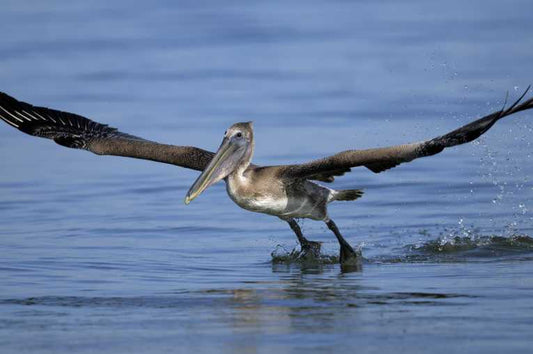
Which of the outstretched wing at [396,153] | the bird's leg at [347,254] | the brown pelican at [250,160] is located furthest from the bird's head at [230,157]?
the bird's leg at [347,254]

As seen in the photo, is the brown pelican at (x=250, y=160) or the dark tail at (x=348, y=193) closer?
the brown pelican at (x=250, y=160)

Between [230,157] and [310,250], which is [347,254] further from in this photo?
[230,157]

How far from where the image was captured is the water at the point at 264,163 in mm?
8984

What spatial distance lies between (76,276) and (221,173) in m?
1.61

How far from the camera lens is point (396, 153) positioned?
11352 mm

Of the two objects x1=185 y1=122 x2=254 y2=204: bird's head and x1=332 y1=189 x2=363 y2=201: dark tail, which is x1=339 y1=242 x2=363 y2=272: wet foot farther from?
x1=185 y1=122 x2=254 y2=204: bird's head

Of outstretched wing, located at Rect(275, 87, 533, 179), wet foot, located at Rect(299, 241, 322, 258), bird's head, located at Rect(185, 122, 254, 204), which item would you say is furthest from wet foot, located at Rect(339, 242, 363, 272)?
bird's head, located at Rect(185, 122, 254, 204)

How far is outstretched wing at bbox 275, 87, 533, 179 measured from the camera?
10930 millimetres

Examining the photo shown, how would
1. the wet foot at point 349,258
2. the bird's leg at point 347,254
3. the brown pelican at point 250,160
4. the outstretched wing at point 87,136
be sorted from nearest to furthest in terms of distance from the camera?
the brown pelican at point 250,160
the wet foot at point 349,258
the bird's leg at point 347,254
the outstretched wing at point 87,136

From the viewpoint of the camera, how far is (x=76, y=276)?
11375 millimetres

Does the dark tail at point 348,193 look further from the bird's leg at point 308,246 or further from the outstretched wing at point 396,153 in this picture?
the outstretched wing at point 396,153

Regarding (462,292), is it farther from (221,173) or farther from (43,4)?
(43,4)

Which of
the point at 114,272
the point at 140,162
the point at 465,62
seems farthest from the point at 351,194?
the point at 465,62

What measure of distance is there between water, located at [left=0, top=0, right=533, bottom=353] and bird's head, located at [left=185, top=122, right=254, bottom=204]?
75 cm
